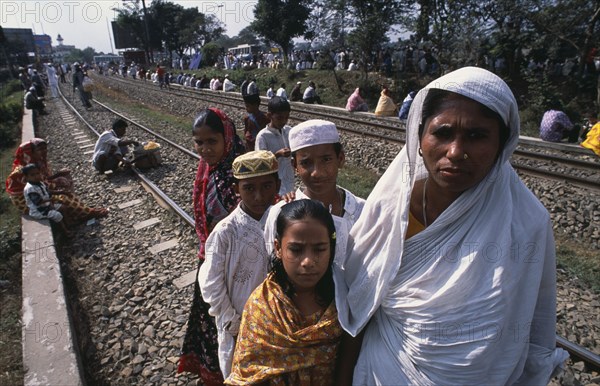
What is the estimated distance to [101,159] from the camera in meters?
8.08

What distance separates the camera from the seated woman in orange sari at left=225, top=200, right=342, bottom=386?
1464 mm

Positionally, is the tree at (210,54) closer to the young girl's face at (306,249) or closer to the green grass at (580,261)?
the green grass at (580,261)

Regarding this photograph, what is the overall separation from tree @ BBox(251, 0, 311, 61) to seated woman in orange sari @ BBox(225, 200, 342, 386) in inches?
1212

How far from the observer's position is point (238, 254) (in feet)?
6.73

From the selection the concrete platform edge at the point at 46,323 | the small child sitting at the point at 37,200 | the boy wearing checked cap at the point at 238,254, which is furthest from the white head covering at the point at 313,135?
the small child sitting at the point at 37,200

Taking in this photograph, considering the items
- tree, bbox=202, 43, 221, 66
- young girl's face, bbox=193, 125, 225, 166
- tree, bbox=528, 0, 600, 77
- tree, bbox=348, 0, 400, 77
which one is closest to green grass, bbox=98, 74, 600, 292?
young girl's face, bbox=193, 125, 225, 166

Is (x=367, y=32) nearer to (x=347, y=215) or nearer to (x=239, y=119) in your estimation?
(x=239, y=119)

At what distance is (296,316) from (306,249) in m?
0.27

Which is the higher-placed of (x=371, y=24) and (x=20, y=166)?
(x=371, y=24)

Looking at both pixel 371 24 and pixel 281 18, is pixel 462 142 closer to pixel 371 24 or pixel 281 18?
pixel 371 24

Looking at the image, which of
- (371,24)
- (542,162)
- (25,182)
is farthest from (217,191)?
(371,24)

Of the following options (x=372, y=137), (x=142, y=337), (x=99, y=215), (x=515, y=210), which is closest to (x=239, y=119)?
(x=372, y=137)

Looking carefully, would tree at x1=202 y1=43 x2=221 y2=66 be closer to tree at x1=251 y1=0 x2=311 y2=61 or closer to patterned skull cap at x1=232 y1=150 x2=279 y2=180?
tree at x1=251 y1=0 x2=311 y2=61

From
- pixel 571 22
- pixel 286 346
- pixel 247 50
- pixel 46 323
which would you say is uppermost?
pixel 247 50
